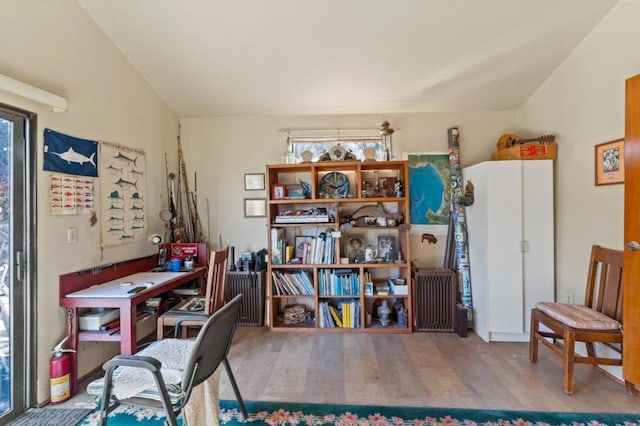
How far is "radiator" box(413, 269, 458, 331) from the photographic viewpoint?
3.08 meters

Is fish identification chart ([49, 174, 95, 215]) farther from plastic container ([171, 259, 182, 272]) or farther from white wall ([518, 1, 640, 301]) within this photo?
white wall ([518, 1, 640, 301])

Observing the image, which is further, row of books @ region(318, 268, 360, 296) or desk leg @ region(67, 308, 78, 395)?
row of books @ region(318, 268, 360, 296)

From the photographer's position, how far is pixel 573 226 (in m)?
2.63

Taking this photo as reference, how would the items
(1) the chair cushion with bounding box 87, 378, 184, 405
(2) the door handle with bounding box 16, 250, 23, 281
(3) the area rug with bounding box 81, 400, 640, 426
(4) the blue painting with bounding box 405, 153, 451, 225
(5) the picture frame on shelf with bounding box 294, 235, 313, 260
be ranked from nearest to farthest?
→ (1) the chair cushion with bounding box 87, 378, 184, 405 < (3) the area rug with bounding box 81, 400, 640, 426 < (2) the door handle with bounding box 16, 250, 23, 281 < (5) the picture frame on shelf with bounding box 294, 235, 313, 260 < (4) the blue painting with bounding box 405, 153, 451, 225

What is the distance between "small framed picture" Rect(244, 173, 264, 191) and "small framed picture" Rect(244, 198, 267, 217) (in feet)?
0.43

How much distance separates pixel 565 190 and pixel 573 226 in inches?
13.0

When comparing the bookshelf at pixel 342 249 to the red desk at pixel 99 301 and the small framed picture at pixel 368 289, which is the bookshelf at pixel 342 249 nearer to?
the small framed picture at pixel 368 289

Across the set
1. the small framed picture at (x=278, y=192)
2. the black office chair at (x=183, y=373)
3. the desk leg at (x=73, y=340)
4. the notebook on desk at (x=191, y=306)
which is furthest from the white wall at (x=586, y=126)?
the desk leg at (x=73, y=340)

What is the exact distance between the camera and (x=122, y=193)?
8.89 feet

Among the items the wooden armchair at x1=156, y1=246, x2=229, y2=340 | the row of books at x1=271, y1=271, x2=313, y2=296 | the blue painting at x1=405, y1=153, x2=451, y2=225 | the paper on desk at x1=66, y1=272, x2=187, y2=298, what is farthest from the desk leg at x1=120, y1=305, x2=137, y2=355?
the blue painting at x1=405, y1=153, x2=451, y2=225

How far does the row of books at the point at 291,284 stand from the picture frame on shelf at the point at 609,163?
2648mm

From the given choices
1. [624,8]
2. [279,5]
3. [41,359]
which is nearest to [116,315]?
[41,359]

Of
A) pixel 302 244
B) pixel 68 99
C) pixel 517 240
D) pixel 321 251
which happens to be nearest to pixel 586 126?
pixel 517 240

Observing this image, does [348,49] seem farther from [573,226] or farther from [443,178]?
[573,226]
